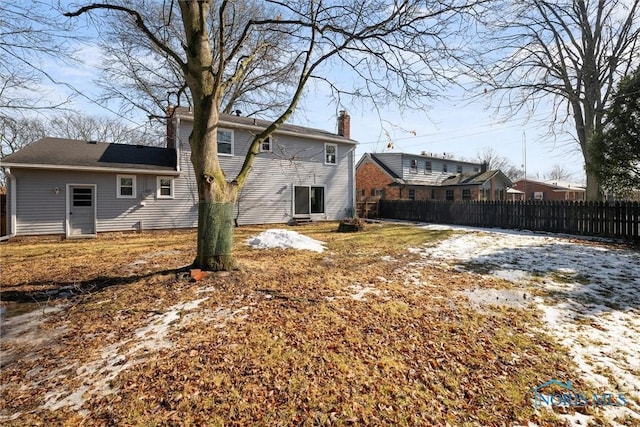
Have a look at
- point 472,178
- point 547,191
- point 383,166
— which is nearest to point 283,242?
point 383,166

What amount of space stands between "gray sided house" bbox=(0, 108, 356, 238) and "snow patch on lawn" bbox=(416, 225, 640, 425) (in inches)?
270

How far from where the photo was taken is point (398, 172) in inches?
1019

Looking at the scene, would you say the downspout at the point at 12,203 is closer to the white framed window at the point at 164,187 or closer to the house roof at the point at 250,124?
the white framed window at the point at 164,187

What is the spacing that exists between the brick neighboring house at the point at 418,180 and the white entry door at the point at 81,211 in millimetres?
18269

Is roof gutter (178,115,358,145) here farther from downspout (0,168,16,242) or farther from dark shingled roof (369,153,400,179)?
dark shingled roof (369,153,400,179)

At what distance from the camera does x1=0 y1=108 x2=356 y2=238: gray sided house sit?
36.2 ft

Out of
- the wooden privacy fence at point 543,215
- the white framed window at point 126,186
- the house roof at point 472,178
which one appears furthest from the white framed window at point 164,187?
the house roof at point 472,178

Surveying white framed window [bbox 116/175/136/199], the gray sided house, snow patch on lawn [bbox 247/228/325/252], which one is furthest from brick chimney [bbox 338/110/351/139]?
white framed window [bbox 116/175/136/199]

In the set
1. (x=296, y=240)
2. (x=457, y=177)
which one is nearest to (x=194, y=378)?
(x=296, y=240)

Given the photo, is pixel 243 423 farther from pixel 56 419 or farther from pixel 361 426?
pixel 56 419

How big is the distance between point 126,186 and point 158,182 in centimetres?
124

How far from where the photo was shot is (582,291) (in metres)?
5.13

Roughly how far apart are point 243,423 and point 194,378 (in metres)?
0.74

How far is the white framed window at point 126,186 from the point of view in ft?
40.9
